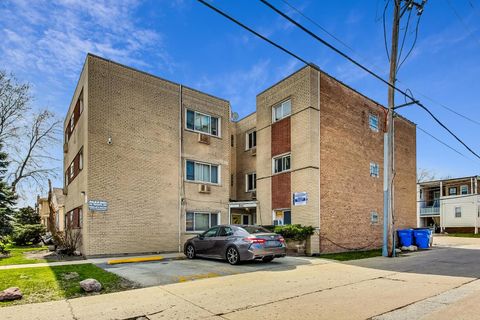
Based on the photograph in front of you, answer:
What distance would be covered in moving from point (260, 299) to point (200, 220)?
41.2ft

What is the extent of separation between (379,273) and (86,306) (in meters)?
8.16

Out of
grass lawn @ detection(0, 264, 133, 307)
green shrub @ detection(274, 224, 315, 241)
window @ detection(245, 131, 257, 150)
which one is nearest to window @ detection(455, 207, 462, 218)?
window @ detection(245, 131, 257, 150)

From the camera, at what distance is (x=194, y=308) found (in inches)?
251

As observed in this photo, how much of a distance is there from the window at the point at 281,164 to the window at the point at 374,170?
19.5 ft

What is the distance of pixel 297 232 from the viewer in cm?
1598

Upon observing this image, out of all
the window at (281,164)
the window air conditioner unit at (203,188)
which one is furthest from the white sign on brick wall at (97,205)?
the window at (281,164)

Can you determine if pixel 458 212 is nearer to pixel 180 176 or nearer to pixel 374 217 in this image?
pixel 374 217

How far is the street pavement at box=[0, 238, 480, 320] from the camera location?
597cm

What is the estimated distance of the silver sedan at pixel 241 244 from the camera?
1150 centimetres

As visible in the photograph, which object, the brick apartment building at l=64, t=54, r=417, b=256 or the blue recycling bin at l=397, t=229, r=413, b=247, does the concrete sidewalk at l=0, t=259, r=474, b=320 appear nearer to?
the brick apartment building at l=64, t=54, r=417, b=256

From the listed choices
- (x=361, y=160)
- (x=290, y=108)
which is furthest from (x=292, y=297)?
(x=361, y=160)

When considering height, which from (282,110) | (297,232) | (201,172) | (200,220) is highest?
(282,110)

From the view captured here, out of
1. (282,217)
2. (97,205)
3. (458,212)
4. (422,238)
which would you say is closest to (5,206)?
(97,205)

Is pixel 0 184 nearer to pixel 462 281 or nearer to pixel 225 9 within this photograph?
pixel 225 9
